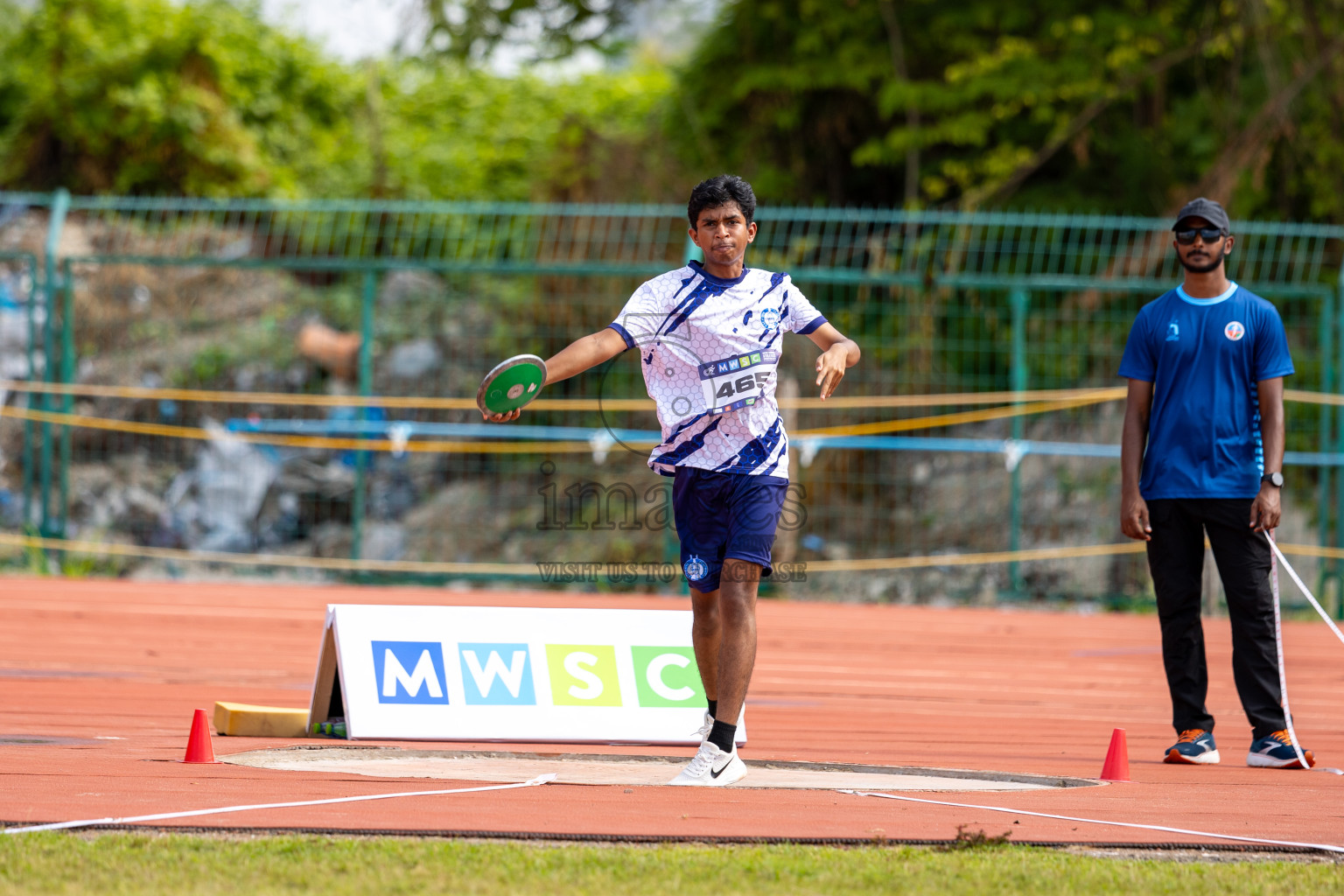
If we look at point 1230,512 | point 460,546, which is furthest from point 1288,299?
point 1230,512

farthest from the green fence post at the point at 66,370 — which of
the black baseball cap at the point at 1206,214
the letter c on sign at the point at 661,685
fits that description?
the black baseball cap at the point at 1206,214

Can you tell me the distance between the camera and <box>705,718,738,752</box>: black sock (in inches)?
172

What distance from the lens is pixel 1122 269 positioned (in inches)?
534

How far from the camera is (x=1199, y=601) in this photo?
534 centimetres

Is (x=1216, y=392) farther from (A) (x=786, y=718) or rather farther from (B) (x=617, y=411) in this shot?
(B) (x=617, y=411)

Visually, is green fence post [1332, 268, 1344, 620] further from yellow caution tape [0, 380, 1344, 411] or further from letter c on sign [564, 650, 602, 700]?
letter c on sign [564, 650, 602, 700]

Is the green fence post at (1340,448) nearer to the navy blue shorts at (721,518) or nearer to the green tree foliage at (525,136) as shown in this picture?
the green tree foliage at (525,136)

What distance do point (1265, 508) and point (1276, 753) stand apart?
2.73 ft

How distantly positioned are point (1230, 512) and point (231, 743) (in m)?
3.51

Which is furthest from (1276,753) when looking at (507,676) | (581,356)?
(581,356)

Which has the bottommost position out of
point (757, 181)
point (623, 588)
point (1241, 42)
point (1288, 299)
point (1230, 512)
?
point (623, 588)

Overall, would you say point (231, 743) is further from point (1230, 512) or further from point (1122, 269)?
point (1122, 269)

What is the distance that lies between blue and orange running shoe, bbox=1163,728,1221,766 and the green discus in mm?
2577

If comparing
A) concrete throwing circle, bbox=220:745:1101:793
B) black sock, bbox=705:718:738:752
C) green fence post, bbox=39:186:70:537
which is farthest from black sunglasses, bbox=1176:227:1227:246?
green fence post, bbox=39:186:70:537
